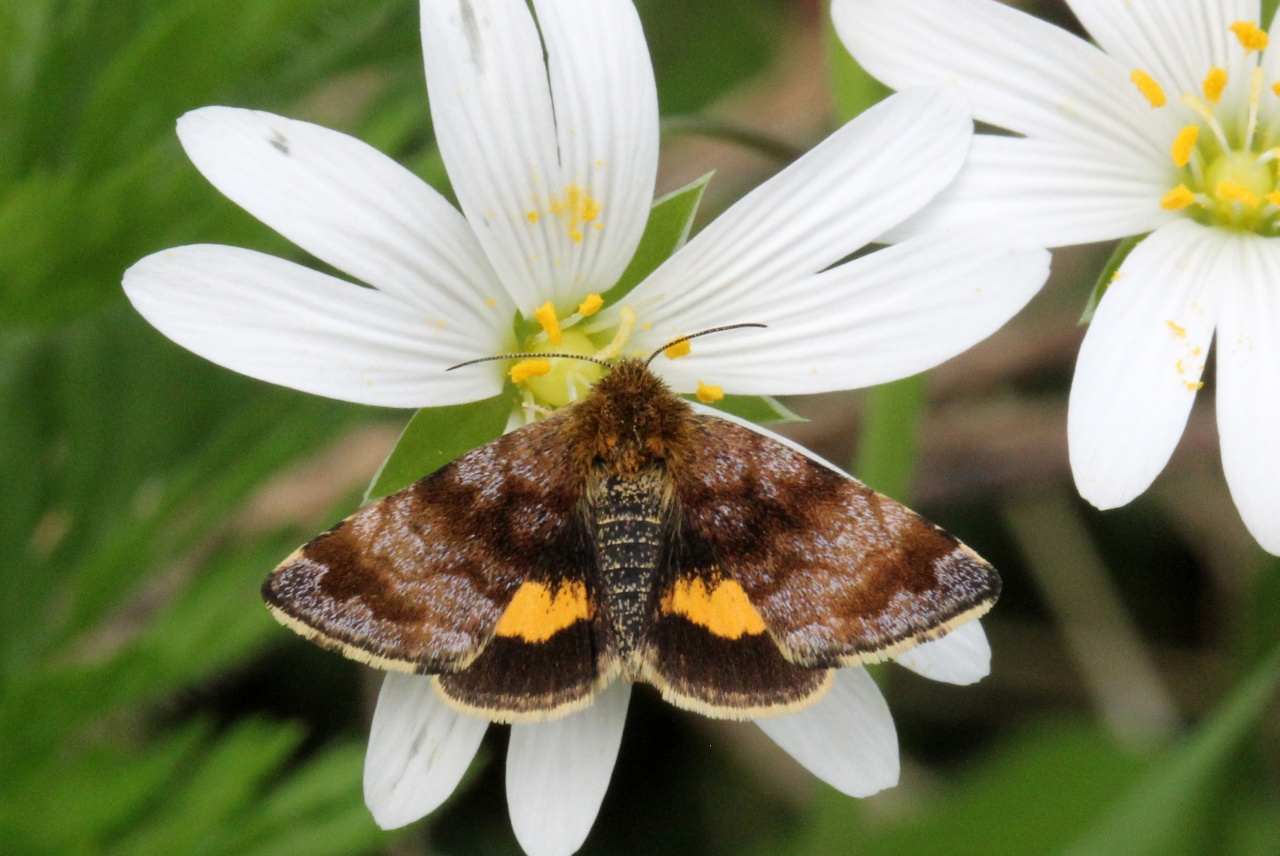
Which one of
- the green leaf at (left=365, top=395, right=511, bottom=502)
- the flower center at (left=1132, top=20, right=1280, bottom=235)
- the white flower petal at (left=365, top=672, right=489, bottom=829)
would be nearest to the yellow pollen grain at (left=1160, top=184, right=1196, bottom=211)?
the flower center at (left=1132, top=20, right=1280, bottom=235)

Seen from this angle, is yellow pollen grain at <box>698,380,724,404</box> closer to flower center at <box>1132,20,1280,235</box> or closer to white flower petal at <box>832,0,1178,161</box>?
white flower petal at <box>832,0,1178,161</box>

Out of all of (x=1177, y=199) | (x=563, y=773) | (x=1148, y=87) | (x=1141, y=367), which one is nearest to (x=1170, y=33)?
(x=1148, y=87)

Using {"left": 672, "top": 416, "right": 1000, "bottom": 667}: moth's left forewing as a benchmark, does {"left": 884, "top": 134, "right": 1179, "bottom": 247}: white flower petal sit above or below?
above

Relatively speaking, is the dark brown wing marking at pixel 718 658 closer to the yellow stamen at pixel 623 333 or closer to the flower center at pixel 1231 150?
the yellow stamen at pixel 623 333

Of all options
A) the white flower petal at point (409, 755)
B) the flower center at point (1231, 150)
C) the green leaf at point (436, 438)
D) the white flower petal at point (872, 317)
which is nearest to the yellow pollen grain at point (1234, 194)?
the flower center at point (1231, 150)

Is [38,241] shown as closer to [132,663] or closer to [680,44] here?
[132,663]

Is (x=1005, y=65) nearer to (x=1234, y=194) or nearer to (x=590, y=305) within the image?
(x=1234, y=194)
